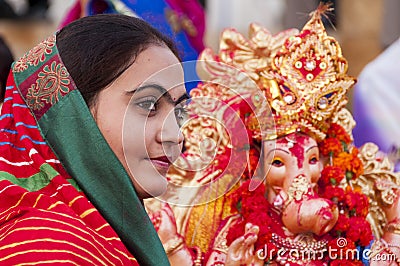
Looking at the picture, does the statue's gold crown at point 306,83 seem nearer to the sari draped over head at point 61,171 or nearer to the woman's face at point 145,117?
the woman's face at point 145,117

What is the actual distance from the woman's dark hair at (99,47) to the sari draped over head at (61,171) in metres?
0.02

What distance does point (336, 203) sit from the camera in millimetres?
1846

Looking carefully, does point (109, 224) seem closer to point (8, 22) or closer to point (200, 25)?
point (200, 25)

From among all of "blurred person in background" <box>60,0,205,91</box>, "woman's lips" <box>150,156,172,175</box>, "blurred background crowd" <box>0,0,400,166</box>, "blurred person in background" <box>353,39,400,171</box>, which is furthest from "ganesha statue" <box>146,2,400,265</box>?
"blurred person in background" <box>60,0,205,91</box>

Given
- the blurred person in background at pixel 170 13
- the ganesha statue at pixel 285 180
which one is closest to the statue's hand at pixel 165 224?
the ganesha statue at pixel 285 180

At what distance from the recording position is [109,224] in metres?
1.50

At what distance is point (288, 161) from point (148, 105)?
0.42 m

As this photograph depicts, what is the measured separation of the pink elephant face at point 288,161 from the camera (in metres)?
1.82

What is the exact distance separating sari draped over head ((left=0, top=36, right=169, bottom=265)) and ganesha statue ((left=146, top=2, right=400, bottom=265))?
1.10 feet

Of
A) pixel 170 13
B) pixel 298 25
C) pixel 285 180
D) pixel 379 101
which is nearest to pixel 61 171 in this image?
pixel 285 180

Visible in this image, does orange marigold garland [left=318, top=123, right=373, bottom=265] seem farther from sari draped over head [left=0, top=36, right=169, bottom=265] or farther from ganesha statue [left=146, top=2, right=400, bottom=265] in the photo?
sari draped over head [left=0, top=36, right=169, bottom=265]

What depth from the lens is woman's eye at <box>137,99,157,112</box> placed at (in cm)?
150

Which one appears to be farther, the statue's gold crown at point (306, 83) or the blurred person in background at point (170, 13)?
the blurred person in background at point (170, 13)

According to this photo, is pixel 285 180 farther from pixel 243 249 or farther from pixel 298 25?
pixel 298 25
